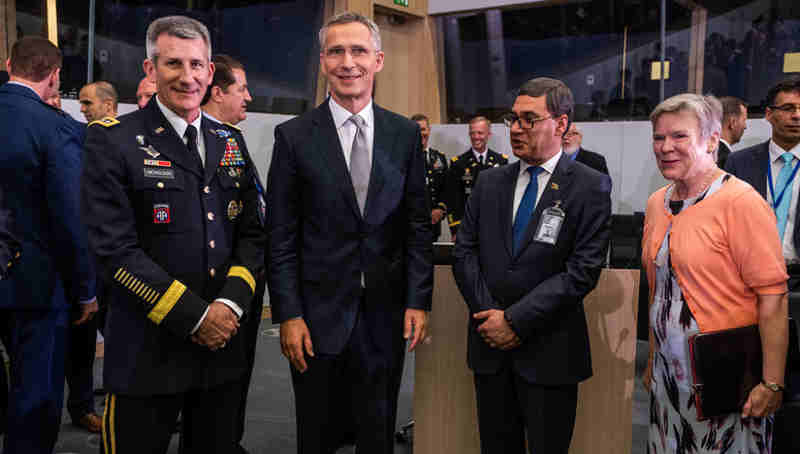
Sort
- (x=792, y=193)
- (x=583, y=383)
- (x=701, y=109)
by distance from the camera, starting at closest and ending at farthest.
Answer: (x=701, y=109) → (x=583, y=383) → (x=792, y=193)

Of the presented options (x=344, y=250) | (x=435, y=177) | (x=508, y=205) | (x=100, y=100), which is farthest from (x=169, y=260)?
(x=435, y=177)

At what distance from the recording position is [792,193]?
253 cm

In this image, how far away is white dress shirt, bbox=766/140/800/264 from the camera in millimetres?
2479

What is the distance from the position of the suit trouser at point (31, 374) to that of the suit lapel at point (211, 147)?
42.5 inches

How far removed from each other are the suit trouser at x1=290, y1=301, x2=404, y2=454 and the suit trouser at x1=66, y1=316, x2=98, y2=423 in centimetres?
173

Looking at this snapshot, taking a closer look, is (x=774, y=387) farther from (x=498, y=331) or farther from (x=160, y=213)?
(x=160, y=213)

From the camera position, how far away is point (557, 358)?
178 cm

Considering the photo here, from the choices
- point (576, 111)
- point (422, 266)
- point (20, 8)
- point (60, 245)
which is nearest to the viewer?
point (422, 266)

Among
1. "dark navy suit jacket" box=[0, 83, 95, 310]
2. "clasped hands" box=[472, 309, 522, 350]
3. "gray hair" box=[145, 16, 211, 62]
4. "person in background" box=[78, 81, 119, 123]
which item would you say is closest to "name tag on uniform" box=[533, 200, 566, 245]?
"clasped hands" box=[472, 309, 522, 350]

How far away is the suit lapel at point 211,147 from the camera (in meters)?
1.65

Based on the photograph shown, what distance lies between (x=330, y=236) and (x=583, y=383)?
1.05 m

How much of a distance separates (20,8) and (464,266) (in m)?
3.60

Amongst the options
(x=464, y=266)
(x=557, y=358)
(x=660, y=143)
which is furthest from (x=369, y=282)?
(x=660, y=143)

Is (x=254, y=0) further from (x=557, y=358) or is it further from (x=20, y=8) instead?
(x=557, y=358)
